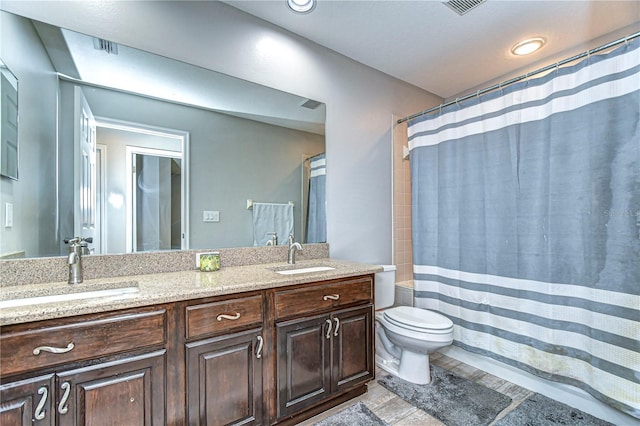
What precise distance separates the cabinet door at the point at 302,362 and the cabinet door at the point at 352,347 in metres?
0.05

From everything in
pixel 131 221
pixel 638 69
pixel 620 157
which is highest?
pixel 638 69

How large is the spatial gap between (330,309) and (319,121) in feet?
4.60

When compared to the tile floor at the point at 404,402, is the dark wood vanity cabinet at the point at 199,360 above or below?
above

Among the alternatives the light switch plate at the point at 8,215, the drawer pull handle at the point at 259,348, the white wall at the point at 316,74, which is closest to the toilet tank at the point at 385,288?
the white wall at the point at 316,74

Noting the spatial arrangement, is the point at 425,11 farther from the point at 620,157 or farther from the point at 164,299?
the point at 164,299

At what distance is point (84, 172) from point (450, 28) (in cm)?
244

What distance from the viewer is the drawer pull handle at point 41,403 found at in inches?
39.1

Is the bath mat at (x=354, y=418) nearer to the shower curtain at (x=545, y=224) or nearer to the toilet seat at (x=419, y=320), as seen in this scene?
the toilet seat at (x=419, y=320)

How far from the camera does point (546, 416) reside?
1.69 metres

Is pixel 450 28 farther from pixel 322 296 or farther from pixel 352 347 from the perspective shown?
pixel 352 347

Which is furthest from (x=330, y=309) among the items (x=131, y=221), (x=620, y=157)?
A: (x=620, y=157)

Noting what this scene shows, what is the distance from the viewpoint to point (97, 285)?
1.35 m

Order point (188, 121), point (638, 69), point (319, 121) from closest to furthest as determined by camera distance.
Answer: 1. point (638, 69)
2. point (188, 121)
3. point (319, 121)

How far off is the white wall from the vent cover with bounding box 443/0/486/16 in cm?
83
